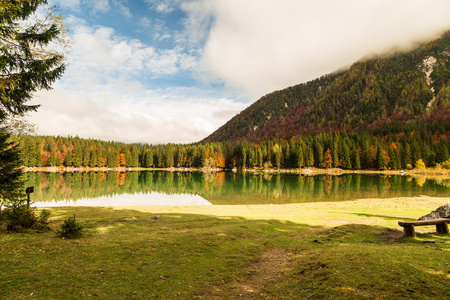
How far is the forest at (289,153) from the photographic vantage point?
12850 cm

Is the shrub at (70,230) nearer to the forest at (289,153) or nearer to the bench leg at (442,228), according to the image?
the bench leg at (442,228)

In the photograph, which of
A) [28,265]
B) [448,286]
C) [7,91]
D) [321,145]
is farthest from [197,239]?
[321,145]

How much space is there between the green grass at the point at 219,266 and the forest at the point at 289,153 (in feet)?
409

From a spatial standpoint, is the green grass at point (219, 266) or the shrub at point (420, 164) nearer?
the green grass at point (219, 266)

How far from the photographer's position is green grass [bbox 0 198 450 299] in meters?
7.39

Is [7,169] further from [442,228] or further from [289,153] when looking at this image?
[289,153]

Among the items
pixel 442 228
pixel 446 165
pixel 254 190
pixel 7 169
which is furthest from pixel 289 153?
pixel 7 169

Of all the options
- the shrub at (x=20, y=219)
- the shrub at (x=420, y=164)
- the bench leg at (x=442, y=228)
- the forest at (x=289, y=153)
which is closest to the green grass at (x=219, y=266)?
the bench leg at (x=442, y=228)

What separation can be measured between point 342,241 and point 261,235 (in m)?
4.68

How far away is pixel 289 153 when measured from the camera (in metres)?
158

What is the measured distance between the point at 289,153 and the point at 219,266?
153 m

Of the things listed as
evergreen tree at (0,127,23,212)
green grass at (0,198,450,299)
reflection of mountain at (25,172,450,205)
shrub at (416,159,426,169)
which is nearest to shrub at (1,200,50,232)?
green grass at (0,198,450,299)

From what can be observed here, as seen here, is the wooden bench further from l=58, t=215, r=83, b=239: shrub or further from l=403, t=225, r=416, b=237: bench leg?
l=58, t=215, r=83, b=239: shrub

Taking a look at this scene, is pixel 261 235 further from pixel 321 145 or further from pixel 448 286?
pixel 321 145
